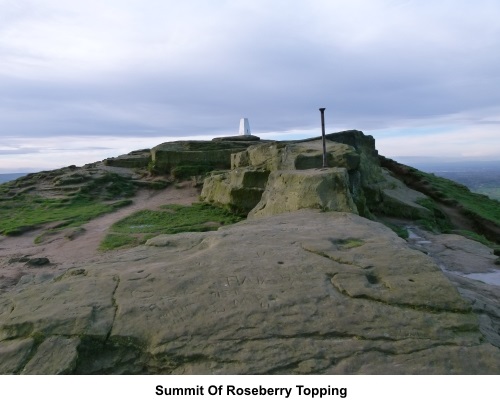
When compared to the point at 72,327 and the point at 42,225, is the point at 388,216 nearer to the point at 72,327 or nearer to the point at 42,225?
the point at 42,225

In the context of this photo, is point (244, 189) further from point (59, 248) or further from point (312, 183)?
point (59, 248)

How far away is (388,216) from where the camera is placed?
15.4 meters

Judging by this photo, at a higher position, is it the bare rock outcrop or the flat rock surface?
the bare rock outcrop

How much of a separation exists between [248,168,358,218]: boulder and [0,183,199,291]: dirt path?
4.26m

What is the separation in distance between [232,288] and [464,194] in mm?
21742

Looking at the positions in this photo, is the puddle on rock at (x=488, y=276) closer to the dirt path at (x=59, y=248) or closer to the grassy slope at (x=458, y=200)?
the dirt path at (x=59, y=248)

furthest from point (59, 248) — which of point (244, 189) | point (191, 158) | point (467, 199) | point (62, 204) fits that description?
point (467, 199)

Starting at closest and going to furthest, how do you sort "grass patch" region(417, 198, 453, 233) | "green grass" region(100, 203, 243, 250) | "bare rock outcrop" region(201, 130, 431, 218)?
"bare rock outcrop" region(201, 130, 431, 218), "green grass" region(100, 203, 243, 250), "grass patch" region(417, 198, 453, 233)

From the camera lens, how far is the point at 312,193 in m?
9.08

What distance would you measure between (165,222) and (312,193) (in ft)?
18.2

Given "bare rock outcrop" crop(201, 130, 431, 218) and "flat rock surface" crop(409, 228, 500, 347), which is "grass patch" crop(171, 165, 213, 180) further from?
"flat rock surface" crop(409, 228, 500, 347)

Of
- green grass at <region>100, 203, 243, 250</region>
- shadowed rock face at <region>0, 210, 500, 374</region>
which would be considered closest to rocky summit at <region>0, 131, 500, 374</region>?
shadowed rock face at <region>0, 210, 500, 374</region>

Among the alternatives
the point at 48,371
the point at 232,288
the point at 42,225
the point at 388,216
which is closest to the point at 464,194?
the point at 388,216

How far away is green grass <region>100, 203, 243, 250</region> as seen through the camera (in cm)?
1108
